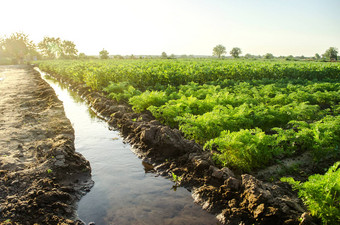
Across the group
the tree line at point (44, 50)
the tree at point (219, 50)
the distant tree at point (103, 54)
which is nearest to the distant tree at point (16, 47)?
the tree line at point (44, 50)

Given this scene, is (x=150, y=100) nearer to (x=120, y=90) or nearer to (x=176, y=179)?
(x=176, y=179)

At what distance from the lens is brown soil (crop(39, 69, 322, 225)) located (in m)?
Answer: 4.29

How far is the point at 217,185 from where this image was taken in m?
5.34

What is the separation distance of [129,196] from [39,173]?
211cm

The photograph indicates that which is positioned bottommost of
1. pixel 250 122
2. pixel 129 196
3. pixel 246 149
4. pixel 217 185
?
pixel 129 196

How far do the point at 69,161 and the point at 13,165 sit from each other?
1253mm

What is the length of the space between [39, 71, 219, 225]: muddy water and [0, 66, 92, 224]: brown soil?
13.6 inches

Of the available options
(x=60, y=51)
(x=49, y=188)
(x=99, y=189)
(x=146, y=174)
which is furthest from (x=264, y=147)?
(x=60, y=51)

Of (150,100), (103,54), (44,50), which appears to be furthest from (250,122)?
(44,50)

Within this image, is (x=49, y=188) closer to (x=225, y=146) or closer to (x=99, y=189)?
(x=99, y=189)

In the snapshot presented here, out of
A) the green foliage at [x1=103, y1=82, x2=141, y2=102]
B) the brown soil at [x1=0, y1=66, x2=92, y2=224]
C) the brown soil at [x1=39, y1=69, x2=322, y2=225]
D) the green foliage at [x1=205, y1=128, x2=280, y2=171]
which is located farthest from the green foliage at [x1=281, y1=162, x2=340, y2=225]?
the green foliage at [x1=103, y1=82, x2=141, y2=102]

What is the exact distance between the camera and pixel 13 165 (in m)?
6.13

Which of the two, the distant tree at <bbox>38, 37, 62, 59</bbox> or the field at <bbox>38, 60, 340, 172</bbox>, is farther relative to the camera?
the distant tree at <bbox>38, 37, 62, 59</bbox>

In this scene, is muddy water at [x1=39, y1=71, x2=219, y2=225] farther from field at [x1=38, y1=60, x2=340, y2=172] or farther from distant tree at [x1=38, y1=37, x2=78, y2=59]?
distant tree at [x1=38, y1=37, x2=78, y2=59]
